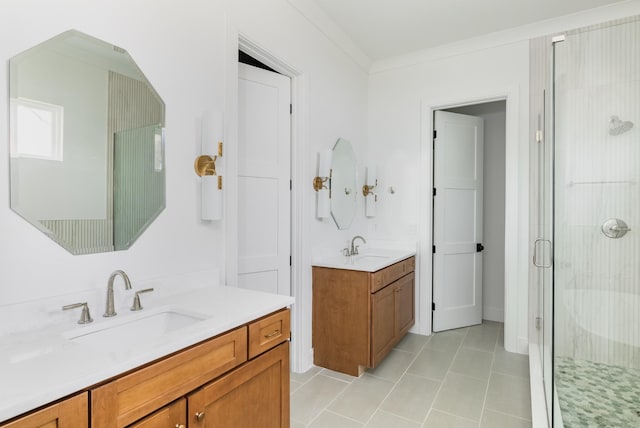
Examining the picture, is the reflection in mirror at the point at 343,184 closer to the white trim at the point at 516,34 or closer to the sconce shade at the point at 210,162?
the white trim at the point at 516,34

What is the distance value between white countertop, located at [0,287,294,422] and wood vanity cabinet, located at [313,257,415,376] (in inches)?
48.2

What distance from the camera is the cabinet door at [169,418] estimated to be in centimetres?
100

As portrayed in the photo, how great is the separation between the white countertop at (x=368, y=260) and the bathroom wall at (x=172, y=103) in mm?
220

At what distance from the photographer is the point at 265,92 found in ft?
8.46

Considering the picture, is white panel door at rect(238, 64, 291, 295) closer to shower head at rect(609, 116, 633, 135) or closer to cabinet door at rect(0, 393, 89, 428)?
cabinet door at rect(0, 393, 89, 428)

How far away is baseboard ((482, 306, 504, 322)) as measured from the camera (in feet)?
13.0

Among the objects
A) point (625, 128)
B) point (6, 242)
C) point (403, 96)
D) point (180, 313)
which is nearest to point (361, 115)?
point (403, 96)

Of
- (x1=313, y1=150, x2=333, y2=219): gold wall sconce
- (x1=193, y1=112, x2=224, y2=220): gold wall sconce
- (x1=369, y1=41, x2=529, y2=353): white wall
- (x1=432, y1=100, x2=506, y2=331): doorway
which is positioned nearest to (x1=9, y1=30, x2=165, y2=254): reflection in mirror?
(x1=193, y1=112, x2=224, y2=220): gold wall sconce

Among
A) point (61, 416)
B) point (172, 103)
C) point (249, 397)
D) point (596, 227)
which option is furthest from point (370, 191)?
point (61, 416)

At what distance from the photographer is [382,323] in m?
2.74

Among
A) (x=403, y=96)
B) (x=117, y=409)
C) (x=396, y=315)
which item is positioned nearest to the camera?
(x=117, y=409)

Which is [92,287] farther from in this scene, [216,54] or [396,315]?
[396,315]

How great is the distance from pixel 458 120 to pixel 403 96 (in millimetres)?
631

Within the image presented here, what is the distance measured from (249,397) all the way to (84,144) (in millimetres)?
1171
